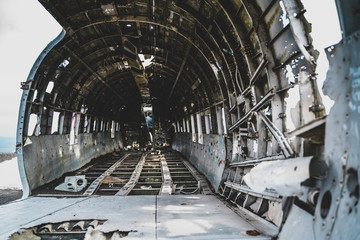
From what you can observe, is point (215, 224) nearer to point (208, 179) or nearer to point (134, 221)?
point (134, 221)

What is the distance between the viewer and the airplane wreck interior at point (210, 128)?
2.65m

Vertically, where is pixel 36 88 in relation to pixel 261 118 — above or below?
above

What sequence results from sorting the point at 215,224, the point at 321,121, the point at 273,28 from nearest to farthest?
the point at 321,121 < the point at 215,224 < the point at 273,28

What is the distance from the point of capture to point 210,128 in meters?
10.9

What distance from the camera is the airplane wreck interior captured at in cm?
265

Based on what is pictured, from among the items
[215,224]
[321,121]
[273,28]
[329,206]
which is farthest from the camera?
[273,28]

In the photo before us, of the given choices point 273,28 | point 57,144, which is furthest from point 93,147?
point 273,28

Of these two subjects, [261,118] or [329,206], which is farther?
[261,118]

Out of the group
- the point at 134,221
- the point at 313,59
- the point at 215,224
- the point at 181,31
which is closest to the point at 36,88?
the point at 181,31

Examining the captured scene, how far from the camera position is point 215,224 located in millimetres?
4188

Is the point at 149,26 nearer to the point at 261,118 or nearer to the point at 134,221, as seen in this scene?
the point at 261,118

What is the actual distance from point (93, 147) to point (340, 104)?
15.7 meters

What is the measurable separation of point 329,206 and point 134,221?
11.9 ft

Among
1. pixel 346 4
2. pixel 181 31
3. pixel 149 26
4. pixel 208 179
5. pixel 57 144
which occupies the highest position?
pixel 149 26
